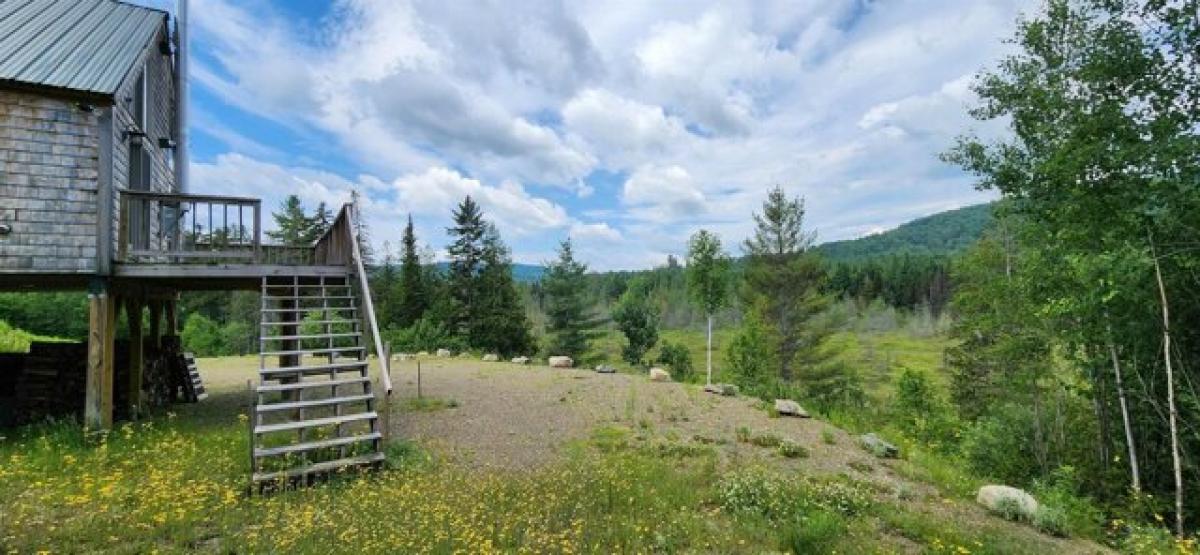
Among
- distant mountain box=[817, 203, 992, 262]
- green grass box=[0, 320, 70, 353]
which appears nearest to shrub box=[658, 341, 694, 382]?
green grass box=[0, 320, 70, 353]

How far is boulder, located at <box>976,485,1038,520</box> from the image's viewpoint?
278 inches

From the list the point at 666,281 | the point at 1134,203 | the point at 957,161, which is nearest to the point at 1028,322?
the point at 957,161

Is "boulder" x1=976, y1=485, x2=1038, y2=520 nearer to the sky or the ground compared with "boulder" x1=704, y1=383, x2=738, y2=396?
nearer to the ground

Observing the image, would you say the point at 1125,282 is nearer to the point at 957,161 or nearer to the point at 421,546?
the point at 957,161

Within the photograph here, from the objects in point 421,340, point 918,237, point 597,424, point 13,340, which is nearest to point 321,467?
point 597,424

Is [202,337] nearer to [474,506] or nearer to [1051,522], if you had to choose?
[474,506]

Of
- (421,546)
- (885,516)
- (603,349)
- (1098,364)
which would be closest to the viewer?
(421,546)

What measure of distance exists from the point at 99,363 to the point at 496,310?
26657 millimetres

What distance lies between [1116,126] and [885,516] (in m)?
6.17

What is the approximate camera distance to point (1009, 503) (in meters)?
7.17

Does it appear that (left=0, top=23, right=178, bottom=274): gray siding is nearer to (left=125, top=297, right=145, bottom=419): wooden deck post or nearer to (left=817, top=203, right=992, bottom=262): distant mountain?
(left=125, top=297, right=145, bottom=419): wooden deck post

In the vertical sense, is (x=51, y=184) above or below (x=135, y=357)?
above

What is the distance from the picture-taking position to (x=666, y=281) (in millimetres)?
98812

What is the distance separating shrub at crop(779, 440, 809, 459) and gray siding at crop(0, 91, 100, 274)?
1148 cm
